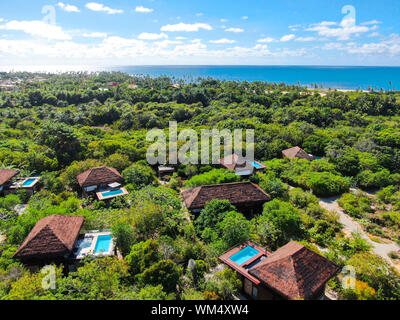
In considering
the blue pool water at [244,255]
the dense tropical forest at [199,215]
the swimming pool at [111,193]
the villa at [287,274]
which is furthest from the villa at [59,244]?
the villa at [287,274]

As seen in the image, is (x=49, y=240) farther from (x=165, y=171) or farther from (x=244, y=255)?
(x=165, y=171)

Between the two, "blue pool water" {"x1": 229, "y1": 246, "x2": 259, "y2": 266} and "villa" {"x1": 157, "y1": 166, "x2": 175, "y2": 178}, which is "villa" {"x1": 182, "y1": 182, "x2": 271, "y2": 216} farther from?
"villa" {"x1": 157, "y1": 166, "x2": 175, "y2": 178}

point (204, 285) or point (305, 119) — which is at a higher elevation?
point (305, 119)

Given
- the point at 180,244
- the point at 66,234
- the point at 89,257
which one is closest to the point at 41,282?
the point at 89,257

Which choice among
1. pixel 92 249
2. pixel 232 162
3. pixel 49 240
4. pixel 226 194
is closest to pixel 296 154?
pixel 232 162

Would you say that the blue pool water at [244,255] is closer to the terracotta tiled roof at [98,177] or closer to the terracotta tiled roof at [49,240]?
the terracotta tiled roof at [49,240]
